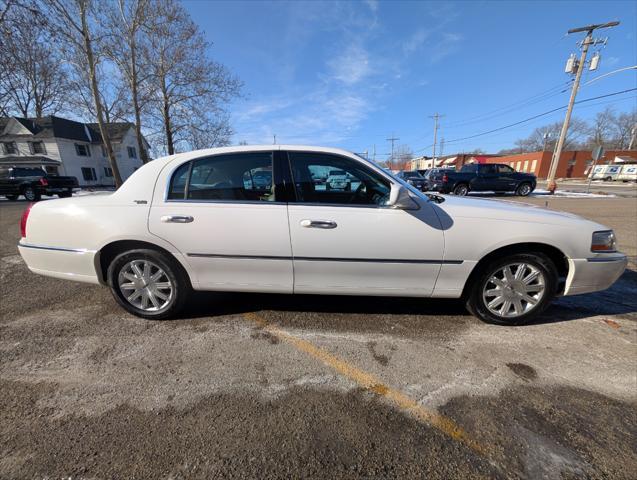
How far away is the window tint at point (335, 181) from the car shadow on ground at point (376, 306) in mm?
1220

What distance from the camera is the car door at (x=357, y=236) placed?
2.51 metres

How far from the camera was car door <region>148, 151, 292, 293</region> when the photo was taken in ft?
8.45

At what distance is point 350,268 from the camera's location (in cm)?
261

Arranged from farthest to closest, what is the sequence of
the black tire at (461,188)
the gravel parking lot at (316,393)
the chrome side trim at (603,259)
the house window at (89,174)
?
the house window at (89,174) < the black tire at (461,188) < the chrome side trim at (603,259) < the gravel parking lot at (316,393)

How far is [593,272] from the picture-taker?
2.63 meters

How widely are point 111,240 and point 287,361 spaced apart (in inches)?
80.8

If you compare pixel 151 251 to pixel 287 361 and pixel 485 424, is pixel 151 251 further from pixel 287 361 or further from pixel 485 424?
pixel 485 424

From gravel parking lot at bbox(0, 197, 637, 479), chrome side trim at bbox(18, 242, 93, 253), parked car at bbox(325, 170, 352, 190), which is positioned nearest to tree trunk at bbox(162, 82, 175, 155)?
chrome side trim at bbox(18, 242, 93, 253)

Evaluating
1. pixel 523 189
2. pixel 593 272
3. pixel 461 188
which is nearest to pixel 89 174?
pixel 461 188

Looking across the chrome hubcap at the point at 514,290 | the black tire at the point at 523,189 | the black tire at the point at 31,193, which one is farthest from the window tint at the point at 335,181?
the black tire at the point at 31,193

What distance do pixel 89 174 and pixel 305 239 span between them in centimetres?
4394

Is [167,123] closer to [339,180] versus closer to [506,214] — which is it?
[339,180]

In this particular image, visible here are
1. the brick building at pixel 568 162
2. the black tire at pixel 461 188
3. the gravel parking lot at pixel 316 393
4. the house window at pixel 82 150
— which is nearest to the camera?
the gravel parking lot at pixel 316 393

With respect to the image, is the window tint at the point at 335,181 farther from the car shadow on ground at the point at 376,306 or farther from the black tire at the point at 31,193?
the black tire at the point at 31,193
